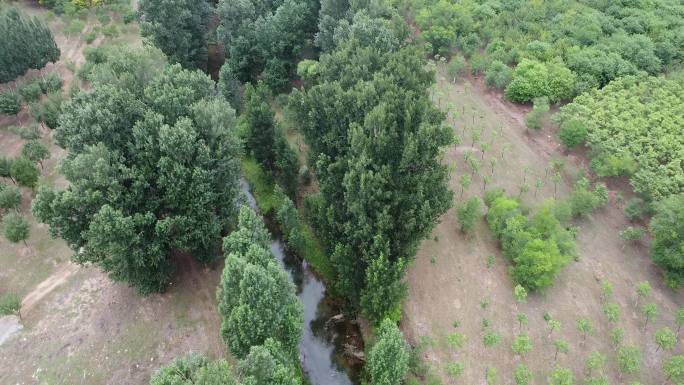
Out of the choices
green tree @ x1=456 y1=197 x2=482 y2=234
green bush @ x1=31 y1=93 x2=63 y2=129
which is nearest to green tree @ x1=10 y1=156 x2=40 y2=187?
green bush @ x1=31 y1=93 x2=63 y2=129

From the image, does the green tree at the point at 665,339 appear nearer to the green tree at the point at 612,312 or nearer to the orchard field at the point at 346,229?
the orchard field at the point at 346,229

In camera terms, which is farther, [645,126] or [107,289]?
[645,126]

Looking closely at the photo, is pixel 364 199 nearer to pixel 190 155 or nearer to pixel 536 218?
pixel 190 155

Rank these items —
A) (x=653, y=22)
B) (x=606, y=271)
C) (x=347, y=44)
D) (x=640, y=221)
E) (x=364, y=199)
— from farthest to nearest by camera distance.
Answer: (x=653, y=22), (x=347, y=44), (x=640, y=221), (x=606, y=271), (x=364, y=199)

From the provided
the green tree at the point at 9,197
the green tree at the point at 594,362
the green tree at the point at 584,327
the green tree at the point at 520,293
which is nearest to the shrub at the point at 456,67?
the green tree at the point at 520,293

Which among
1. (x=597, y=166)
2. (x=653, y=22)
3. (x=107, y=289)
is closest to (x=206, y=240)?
(x=107, y=289)

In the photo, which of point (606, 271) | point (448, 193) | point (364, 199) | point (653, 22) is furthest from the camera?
point (653, 22)
